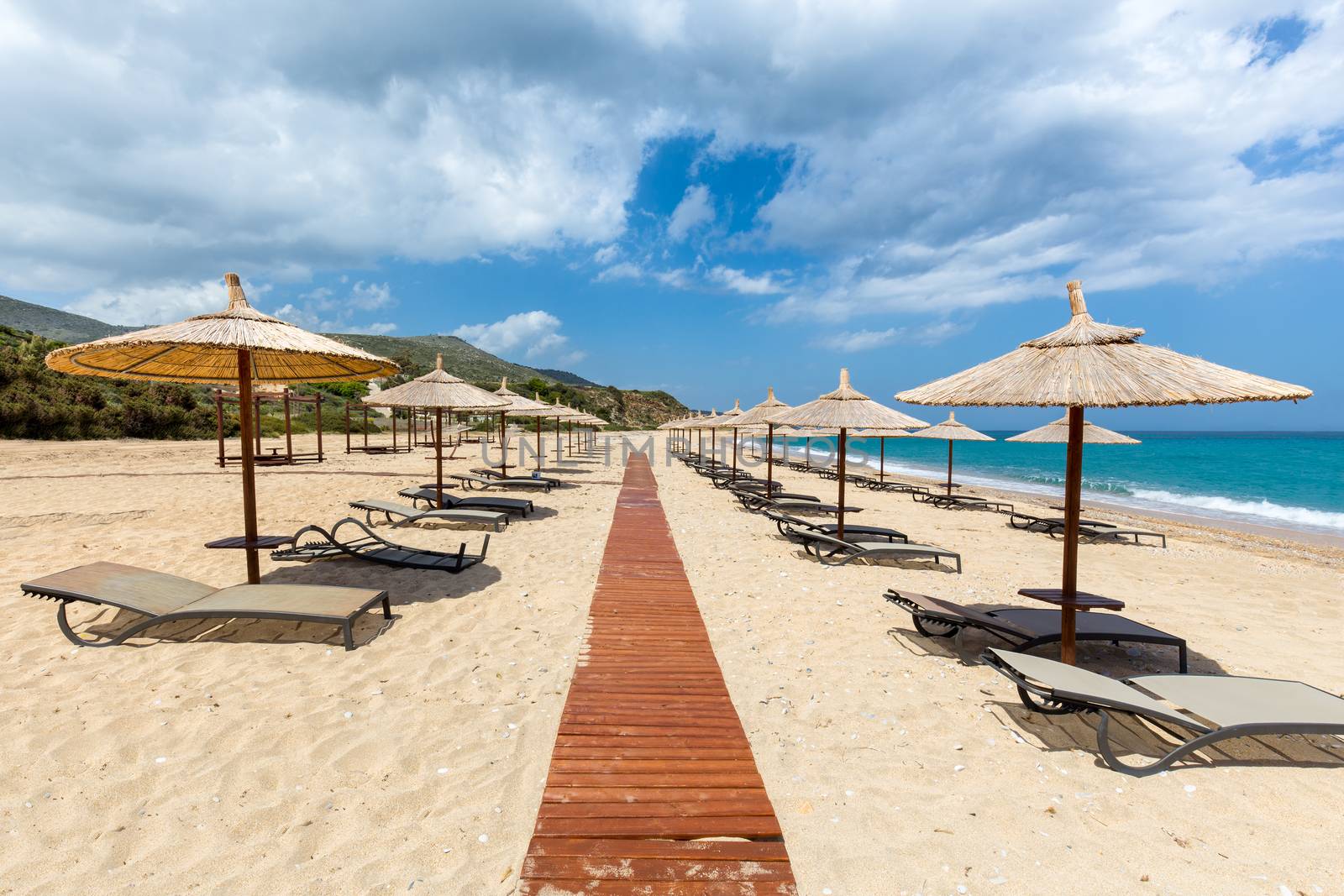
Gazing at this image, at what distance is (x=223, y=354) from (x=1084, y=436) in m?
15.1

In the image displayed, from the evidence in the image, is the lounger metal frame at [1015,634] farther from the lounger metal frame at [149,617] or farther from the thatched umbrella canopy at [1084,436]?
the thatched umbrella canopy at [1084,436]

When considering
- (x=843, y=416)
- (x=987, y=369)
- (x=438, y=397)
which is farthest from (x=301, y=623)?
(x=843, y=416)

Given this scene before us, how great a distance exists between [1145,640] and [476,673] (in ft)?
16.0

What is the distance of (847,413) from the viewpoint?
26.3 ft

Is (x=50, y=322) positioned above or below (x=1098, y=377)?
above

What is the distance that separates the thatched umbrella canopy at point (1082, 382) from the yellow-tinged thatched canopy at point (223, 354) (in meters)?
5.03

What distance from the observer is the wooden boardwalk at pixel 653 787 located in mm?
2154

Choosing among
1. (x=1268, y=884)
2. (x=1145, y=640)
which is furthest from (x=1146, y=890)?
(x=1145, y=640)

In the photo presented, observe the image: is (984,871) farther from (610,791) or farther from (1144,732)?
(1144,732)

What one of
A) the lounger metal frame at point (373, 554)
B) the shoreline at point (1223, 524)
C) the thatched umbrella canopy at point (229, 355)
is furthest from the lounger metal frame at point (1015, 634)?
the shoreline at point (1223, 524)

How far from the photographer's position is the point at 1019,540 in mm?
9820

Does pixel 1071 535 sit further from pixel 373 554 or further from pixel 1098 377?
pixel 373 554

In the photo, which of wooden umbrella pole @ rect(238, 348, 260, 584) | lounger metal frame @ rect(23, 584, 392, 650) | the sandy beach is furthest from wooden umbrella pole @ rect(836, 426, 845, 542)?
wooden umbrella pole @ rect(238, 348, 260, 584)

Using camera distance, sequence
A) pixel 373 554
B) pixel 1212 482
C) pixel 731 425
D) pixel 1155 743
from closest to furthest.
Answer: pixel 1155 743
pixel 373 554
pixel 731 425
pixel 1212 482
